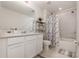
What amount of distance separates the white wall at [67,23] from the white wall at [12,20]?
200 cm

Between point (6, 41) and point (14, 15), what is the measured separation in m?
1.34

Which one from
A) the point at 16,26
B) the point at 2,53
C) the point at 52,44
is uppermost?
the point at 16,26

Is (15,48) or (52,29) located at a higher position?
(52,29)

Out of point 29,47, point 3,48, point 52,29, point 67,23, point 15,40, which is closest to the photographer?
point 3,48

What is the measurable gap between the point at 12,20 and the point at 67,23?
284 cm

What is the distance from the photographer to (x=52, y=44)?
15.6 feet

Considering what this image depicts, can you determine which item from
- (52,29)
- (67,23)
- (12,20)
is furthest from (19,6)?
(67,23)

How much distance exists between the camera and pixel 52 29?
470 centimetres

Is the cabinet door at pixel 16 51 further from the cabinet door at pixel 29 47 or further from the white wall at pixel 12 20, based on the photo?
the white wall at pixel 12 20

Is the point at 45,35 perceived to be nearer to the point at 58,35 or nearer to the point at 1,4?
the point at 58,35

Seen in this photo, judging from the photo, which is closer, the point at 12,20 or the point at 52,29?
the point at 12,20

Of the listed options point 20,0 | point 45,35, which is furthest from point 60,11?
point 20,0

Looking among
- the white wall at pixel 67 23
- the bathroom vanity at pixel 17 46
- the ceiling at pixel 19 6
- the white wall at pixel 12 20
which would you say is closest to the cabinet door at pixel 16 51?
the bathroom vanity at pixel 17 46

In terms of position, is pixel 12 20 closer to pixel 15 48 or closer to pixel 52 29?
pixel 15 48
